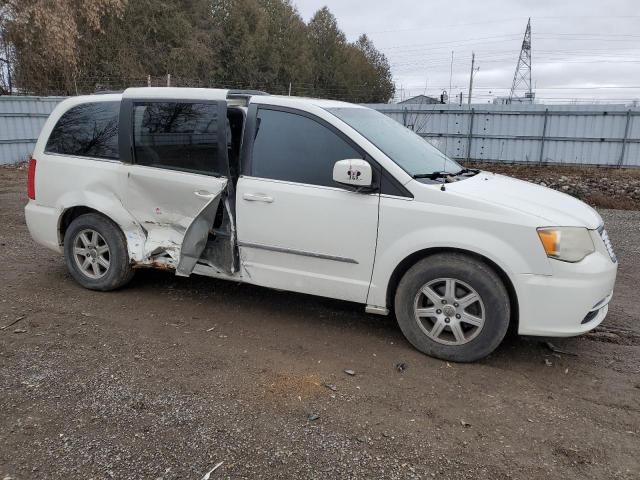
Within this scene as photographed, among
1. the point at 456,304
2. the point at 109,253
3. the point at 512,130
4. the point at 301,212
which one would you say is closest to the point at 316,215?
the point at 301,212

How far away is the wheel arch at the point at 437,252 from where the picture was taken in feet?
11.9

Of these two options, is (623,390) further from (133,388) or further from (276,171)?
(133,388)

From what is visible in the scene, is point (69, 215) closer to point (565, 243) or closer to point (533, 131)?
point (565, 243)

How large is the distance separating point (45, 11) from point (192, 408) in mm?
18139

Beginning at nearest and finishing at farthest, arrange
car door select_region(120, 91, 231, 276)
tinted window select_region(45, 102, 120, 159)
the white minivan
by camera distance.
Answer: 1. the white minivan
2. car door select_region(120, 91, 231, 276)
3. tinted window select_region(45, 102, 120, 159)

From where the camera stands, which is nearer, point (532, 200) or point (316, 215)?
point (532, 200)

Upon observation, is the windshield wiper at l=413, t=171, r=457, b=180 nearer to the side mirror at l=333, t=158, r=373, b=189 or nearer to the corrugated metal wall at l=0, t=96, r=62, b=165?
the side mirror at l=333, t=158, r=373, b=189

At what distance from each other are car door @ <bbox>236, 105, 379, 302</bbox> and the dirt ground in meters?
0.50

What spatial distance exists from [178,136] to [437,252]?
241 cm

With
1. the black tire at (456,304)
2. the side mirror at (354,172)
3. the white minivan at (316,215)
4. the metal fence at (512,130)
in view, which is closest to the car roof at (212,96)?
the white minivan at (316,215)

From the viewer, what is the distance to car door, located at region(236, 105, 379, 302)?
3932mm

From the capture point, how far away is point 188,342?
4.07 metres

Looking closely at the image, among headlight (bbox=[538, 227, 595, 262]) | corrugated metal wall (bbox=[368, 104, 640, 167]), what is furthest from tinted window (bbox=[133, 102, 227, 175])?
corrugated metal wall (bbox=[368, 104, 640, 167])

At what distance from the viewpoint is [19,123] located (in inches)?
641
